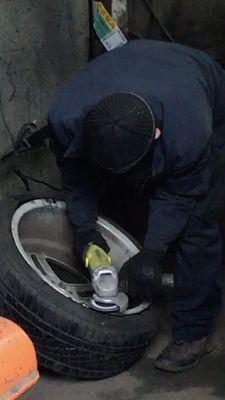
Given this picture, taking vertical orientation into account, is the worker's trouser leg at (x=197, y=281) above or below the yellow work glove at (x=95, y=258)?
below

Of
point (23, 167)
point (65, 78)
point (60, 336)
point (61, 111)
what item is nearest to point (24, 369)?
point (60, 336)

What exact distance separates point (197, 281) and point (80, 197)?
2.01ft

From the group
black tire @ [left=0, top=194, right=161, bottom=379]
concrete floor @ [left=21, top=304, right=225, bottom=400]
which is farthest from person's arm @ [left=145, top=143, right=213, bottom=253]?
concrete floor @ [left=21, top=304, right=225, bottom=400]

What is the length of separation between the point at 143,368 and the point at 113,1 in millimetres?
1776

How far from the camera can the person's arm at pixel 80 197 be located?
376 cm

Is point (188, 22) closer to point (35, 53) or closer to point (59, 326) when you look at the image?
point (35, 53)

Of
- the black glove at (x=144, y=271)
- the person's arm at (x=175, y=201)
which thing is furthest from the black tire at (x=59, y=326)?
the person's arm at (x=175, y=201)

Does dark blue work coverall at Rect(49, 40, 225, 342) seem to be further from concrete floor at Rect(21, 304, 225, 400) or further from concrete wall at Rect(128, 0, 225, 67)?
concrete wall at Rect(128, 0, 225, 67)

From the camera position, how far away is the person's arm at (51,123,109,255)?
3.76 m

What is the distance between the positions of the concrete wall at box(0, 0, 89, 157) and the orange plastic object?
5.12ft

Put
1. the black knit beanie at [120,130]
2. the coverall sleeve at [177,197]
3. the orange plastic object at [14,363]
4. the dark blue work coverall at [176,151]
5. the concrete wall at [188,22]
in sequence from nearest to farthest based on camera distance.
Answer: the orange plastic object at [14,363] → the black knit beanie at [120,130] → the dark blue work coverall at [176,151] → the coverall sleeve at [177,197] → the concrete wall at [188,22]

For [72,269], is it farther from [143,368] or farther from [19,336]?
[19,336]

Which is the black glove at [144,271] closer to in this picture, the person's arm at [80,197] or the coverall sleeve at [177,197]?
the coverall sleeve at [177,197]

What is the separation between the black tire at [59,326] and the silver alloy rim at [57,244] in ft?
0.76
